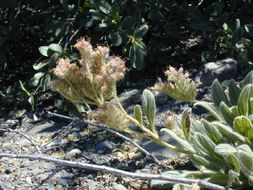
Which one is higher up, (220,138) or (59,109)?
(220,138)

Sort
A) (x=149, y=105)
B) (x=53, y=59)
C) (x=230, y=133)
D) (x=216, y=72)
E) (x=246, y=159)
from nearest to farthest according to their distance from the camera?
(x=246, y=159) < (x=230, y=133) < (x=149, y=105) < (x=53, y=59) < (x=216, y=72)

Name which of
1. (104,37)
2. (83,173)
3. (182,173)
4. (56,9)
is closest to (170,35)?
(104,37)

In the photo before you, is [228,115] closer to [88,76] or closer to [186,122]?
[186,122]

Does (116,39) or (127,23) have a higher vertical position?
(127,23)

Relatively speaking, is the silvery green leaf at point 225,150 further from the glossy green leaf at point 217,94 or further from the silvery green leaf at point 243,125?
the glossy green leaf at point 217,94

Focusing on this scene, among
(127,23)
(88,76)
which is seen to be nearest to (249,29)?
(127,23)

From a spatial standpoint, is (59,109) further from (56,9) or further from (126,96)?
(56,9)

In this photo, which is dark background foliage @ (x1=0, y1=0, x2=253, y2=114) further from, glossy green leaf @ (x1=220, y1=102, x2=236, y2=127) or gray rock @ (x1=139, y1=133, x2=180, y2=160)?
glossy green leaf @ (x1=220, y1=102, x2=236, y2=127)
